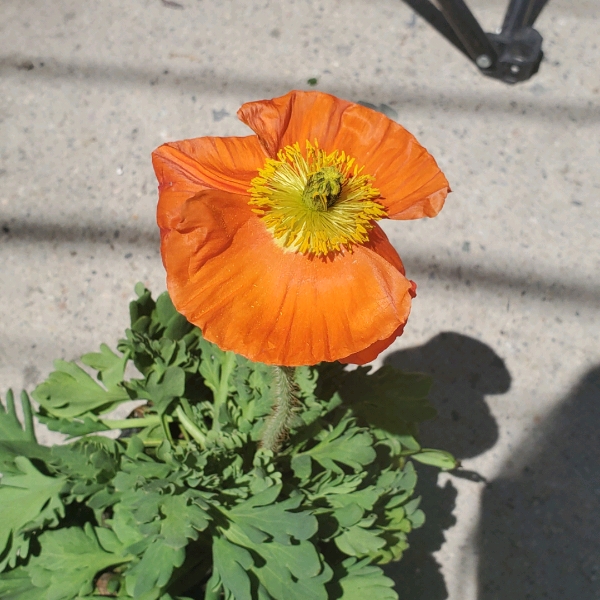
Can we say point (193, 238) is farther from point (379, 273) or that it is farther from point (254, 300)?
point (379, 273)

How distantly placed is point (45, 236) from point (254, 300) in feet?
4.88

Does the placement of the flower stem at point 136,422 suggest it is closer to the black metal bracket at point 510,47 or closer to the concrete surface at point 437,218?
the concrete surface at point 437,218

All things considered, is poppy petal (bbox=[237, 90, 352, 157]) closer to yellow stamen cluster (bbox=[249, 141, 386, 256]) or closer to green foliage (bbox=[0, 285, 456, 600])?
yellow stamen cluster (bbox=[249, 141, 386, 256])

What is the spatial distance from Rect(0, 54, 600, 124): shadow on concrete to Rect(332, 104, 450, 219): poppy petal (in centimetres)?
149

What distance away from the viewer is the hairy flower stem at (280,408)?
1046 millimetres

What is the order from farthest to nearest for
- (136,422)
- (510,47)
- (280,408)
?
(510,47) < (136,422) < (280,408)

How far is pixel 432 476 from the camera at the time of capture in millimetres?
1897

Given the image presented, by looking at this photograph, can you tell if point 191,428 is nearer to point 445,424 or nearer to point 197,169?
point 197,169

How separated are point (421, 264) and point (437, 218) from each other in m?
0.18

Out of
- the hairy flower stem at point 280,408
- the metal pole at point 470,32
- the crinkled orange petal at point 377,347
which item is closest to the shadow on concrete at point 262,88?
the metal pole at point 470,32

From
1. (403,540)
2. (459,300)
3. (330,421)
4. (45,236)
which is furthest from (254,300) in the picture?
(45,236)

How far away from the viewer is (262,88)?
2387 millimetres

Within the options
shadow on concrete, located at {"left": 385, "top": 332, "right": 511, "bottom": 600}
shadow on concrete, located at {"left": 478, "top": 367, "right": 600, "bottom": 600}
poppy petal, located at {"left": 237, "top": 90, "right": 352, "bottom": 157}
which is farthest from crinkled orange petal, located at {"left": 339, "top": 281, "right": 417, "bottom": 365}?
shadow on concrete, located at {"left": 478, "top": 367, "right": 600, "bottom": 600}

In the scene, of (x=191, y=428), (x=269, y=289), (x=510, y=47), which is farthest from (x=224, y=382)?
(x=510, y=47)
